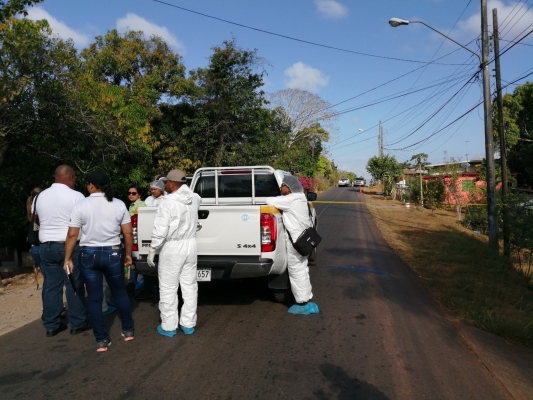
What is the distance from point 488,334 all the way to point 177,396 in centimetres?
380

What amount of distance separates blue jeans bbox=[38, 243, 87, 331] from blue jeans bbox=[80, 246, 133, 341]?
1.83 ft

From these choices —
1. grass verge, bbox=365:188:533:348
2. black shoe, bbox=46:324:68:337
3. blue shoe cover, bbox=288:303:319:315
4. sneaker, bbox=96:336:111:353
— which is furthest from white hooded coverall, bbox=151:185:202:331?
grass verge, bbox=365:188:533:348

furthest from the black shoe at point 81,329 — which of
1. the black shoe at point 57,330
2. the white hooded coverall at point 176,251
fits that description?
the white hooded coverall at point 176,251

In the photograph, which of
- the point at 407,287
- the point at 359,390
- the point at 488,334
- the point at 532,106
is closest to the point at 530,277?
the point at 407,287

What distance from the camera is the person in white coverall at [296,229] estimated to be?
213 inches

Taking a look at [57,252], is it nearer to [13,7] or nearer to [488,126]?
[13,7]

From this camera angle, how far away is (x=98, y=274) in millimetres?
4434

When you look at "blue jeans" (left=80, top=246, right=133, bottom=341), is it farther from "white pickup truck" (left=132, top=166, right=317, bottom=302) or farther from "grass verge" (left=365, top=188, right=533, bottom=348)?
Result: "grass verge" (left=365, top=188, right=533, bottom=348)

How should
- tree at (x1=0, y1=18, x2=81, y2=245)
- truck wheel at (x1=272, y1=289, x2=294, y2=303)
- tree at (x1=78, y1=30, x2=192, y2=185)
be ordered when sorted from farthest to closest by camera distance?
tree at (x1=78, y1=30, x2=192, y2=185) → tree at (x1=0, y1=18, x2=81, y2=245) → truck wheel at (x1=272, y1=289, x2=294, y2=303)

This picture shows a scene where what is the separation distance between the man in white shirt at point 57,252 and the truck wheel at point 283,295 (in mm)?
2366

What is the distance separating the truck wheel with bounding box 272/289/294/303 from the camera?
590 cm

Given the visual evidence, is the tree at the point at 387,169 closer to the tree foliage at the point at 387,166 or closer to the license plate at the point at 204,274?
the tree foliage at the point at 387,166

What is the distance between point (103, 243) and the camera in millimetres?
4375

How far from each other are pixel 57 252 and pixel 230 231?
1869mm
